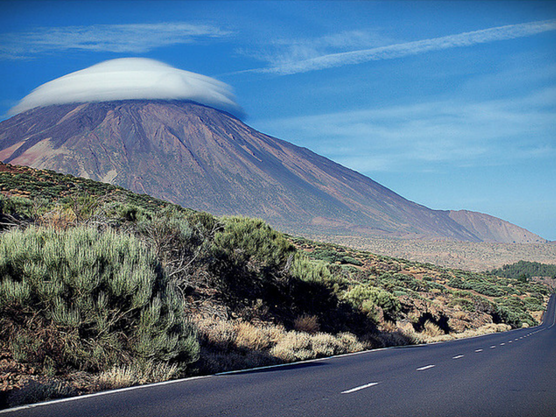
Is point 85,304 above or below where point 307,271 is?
above

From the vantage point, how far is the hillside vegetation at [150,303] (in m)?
6.91

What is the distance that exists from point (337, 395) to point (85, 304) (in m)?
4.03

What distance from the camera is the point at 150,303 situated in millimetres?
7711

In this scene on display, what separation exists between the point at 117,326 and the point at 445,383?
5.83 metres

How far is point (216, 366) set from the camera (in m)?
8.94

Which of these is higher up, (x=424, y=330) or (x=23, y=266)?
(x=23, y=266)

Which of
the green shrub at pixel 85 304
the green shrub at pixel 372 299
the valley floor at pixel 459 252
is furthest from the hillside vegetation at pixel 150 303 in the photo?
the valley floor at pixel 459 252

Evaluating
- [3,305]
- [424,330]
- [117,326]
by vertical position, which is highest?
[3,305]

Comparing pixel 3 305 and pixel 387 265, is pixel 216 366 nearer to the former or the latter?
pixel 3 305

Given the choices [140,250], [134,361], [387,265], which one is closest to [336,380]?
[134,361]

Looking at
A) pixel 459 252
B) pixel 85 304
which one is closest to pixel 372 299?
pixel 85 304

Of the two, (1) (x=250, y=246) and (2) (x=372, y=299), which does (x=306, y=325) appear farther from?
(2) (x=372, y=299)

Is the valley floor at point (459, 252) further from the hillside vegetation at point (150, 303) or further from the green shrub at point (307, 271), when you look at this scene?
the hillside vegetation at point (150, 303)

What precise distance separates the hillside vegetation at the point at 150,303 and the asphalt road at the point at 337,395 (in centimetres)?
67
